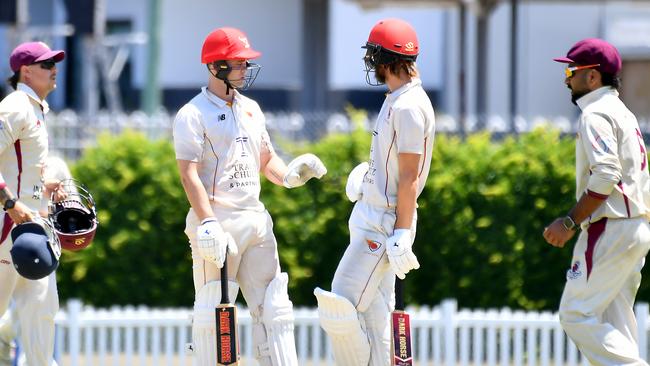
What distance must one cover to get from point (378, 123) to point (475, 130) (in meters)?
6.85

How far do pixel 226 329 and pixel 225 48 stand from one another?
1.46 metres

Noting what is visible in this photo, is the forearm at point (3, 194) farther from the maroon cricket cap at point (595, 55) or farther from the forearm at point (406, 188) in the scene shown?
the maroon cricket cap at point (595, 55)

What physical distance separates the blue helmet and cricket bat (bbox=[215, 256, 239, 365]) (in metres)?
0.92

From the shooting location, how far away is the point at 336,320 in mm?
6203

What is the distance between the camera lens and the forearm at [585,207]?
6.47m

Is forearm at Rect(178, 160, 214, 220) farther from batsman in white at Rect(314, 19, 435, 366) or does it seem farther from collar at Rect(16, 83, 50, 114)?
collar at Rect(16, 83, 50, 114)

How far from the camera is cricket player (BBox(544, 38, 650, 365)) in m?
6.53

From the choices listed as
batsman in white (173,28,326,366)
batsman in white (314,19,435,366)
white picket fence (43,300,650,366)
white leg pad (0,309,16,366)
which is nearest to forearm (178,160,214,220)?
batsman in white (173,28,326,366)

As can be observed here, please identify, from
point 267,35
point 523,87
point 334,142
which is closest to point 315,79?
point 267,35

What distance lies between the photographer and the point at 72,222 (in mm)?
6914

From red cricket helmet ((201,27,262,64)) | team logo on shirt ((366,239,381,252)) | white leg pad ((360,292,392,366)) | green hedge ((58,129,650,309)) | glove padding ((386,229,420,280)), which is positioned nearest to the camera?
glove padding ((386,229,420,280))

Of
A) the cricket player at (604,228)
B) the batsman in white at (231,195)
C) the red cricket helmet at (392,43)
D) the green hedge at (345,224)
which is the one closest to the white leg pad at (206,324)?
the batsman in white at (231,195)

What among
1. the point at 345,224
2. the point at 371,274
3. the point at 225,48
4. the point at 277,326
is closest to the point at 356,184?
the point at 371,274

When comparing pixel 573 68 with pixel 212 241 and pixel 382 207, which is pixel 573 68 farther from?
pixel 212 241
